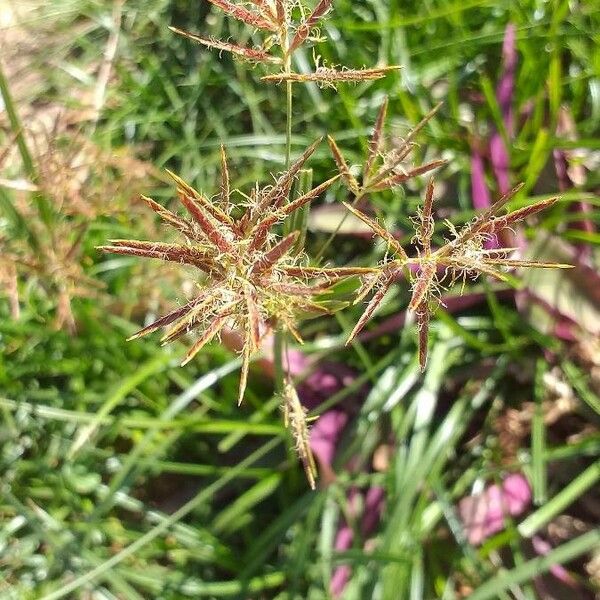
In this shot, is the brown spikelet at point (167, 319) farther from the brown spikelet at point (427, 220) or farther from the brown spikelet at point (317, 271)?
the brown spikelet at point (427, 220)

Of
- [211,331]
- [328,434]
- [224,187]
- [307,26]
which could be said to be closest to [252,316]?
[211,331]

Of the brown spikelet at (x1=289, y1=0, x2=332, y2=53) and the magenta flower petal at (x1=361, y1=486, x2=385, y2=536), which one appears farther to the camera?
the magenta flower petal at (x1=361, y1=486, x2=385, y2=536)

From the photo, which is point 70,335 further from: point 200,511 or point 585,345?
point 585,345

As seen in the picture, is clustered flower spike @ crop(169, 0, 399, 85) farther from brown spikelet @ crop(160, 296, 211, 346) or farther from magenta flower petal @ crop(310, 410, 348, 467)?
magenta flower petal @ crop(310, 410, 348, 467)

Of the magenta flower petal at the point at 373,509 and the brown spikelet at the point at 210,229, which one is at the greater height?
the brown spikelet at the point at 210,229

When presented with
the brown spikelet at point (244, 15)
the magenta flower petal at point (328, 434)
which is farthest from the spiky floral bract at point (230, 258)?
the magenta flower petal at point (328, 434)

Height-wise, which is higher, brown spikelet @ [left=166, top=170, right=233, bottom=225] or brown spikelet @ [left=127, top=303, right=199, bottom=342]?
brown spikelet @ [left=166, top=170, right=233, bottom=225]

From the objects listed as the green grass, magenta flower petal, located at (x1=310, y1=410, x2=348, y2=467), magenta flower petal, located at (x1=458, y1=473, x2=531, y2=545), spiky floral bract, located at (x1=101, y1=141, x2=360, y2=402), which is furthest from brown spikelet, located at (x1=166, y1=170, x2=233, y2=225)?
magenta flower petal, located at (x1=458, y1=473, x2=531, y2=545)

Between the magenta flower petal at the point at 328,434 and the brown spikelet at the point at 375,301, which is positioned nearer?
the brown spikelet at the point at 375,301

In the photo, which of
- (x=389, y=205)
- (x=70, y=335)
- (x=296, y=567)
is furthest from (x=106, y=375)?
(x=389, y=205)
